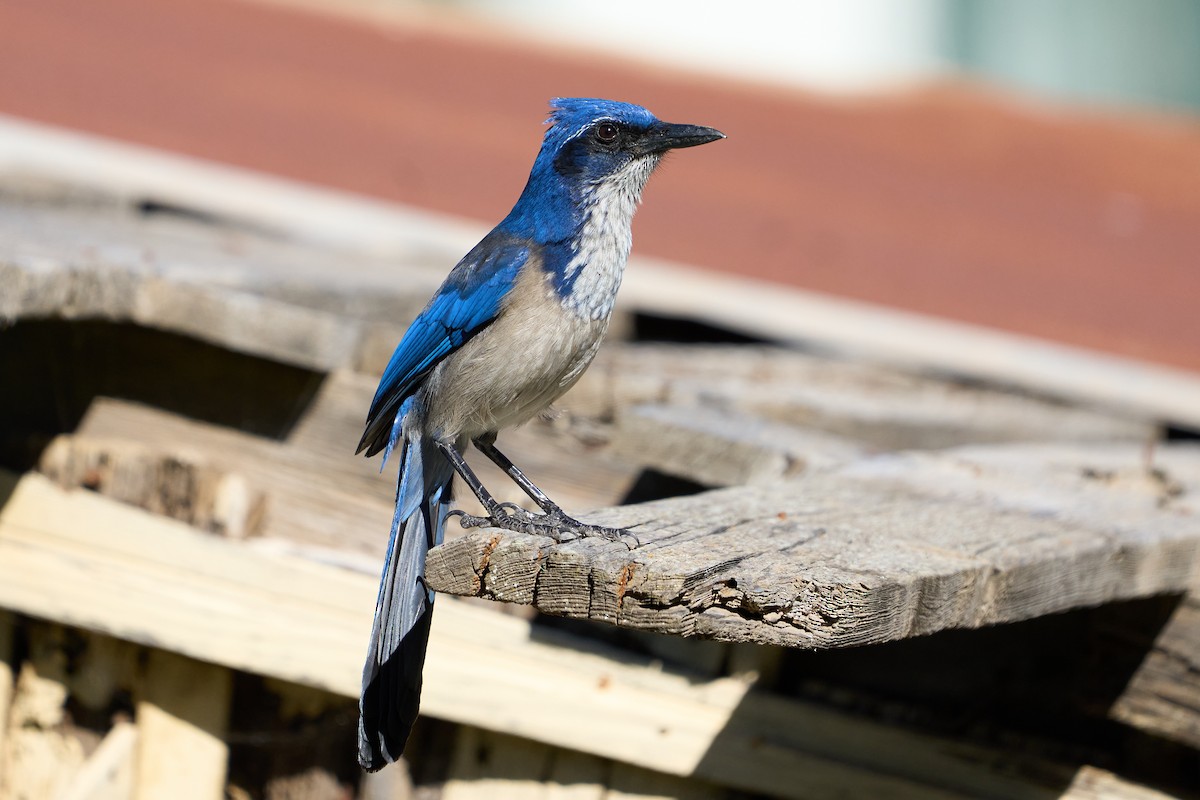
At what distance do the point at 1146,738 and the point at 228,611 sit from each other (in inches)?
78.4

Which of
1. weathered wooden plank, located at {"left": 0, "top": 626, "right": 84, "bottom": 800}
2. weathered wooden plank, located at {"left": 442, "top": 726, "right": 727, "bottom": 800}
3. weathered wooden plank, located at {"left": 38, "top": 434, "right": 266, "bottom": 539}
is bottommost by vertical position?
weathered wooden plank, located at {"left": 0, "top": 626, "right": 84, "bottom": 800}

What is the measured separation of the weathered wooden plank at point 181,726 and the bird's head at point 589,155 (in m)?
1.26

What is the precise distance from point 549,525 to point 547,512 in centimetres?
27

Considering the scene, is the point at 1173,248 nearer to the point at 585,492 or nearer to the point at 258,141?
the point at 258,141

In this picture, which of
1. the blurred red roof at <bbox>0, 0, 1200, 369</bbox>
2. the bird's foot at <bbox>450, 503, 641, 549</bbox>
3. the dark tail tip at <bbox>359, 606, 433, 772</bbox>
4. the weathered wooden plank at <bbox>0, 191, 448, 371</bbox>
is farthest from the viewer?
the blurred red roof at <bbox>0, 0, 1200, 369</bbox>

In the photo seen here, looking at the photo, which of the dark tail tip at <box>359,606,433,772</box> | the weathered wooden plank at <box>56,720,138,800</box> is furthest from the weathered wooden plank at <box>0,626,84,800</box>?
the dark tail tip at <box>359,606,433,772</box>

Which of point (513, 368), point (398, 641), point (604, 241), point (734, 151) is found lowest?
point (398, 641)

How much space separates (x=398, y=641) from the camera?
8.99 ft

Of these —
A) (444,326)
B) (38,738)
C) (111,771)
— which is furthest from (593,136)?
(38,738)

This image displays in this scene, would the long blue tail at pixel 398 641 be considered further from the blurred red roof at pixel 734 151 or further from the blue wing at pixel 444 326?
the blurred red roof at pixel 734 151

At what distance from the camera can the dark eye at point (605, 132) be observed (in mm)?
3193

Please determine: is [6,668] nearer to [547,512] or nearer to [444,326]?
[444,326]

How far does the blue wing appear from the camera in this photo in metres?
3.03

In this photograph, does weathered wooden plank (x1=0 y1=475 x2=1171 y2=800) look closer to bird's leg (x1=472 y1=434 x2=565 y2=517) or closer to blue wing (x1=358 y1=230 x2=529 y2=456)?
bird's leg (x1=472 y1=434 x2=565 y2=517)
